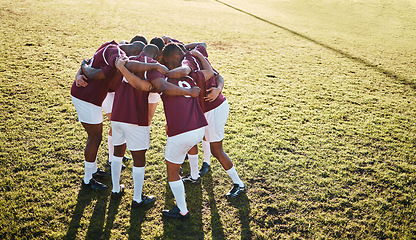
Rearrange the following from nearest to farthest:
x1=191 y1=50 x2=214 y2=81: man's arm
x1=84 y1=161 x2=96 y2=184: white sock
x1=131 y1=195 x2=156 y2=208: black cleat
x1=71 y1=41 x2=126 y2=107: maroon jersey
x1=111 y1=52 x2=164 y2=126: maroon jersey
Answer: x1=111 y1=52 x2=164 y2=126: maroon jersey, x1=71 y1=41 x2=126 y2=107: maroon jersey, x1=191 y1=50 x2=214 y2=81: man's arm, x1=131 y1=195 x2=156 y2=208: black cleat, x1=84 y1=161 x2=96 y2=184: white sock

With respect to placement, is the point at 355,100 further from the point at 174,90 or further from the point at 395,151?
the point at 174,90

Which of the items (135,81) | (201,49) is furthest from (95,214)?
(201,49)

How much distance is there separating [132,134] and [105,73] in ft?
2.73

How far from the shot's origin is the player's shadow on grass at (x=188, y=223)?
338cm

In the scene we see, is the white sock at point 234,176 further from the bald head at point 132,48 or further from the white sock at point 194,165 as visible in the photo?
the bald head at point 132,48

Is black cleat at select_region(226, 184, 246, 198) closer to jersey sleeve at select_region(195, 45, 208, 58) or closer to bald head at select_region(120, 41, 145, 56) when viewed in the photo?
jersey sleeve at select_region(195, 45, 208, 58)

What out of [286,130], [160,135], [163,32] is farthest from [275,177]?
[163,32]

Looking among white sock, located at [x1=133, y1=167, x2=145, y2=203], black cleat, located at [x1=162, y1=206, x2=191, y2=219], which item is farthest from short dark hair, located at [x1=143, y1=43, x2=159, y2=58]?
black cleat, located at [x1=162, y1=206, x2=191, y2=219]

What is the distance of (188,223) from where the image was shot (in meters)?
3.54

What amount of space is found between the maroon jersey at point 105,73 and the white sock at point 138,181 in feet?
3.30

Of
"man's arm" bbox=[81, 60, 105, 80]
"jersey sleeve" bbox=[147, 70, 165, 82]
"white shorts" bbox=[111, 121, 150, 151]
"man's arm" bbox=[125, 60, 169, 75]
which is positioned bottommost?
"white shorts" bbox=[111, 121, 150, 151]

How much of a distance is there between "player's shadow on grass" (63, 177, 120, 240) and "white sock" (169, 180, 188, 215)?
2.83ft

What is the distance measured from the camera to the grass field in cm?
356

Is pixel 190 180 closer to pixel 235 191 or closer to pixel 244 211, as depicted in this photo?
pixel 235 191
